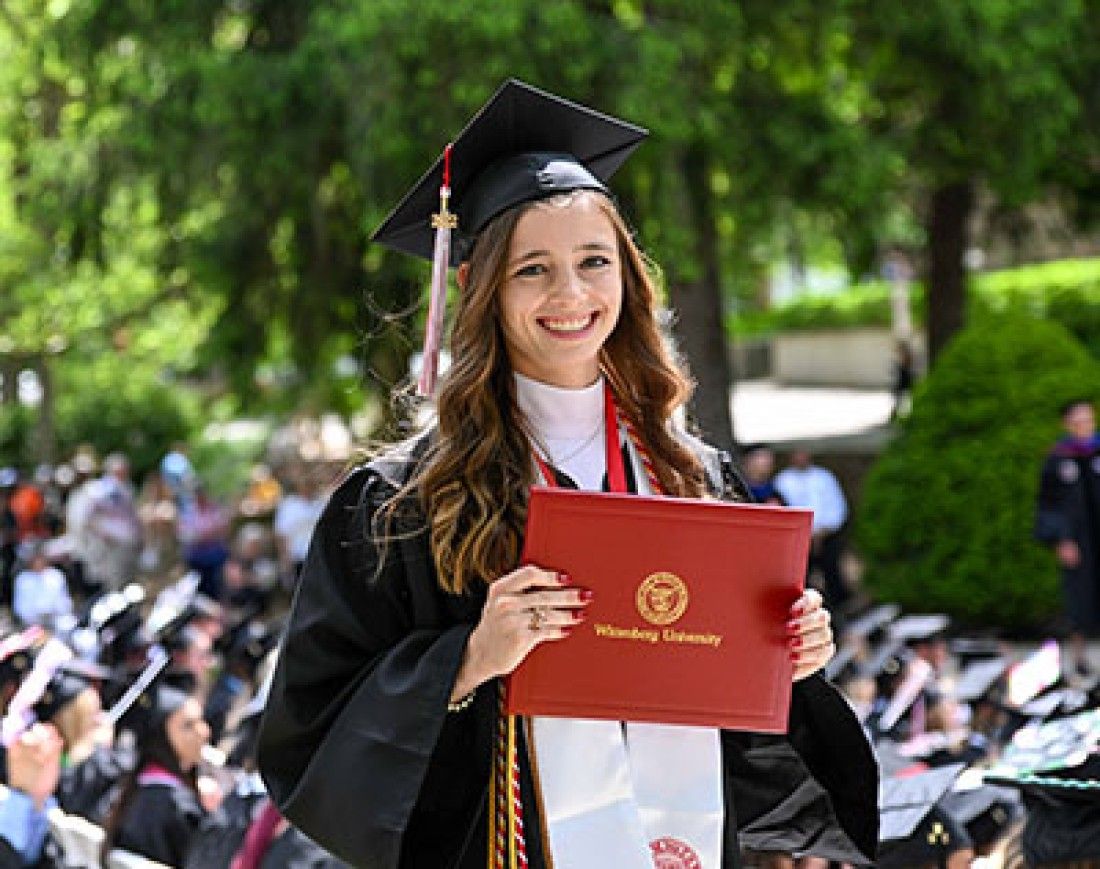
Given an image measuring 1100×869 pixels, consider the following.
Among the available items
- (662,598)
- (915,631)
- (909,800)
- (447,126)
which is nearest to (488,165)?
(662,598)

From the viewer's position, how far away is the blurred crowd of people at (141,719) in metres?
5.48

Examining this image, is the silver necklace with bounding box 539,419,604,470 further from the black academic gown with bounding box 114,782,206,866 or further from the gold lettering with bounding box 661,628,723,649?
the black academic gown with bounding box 114,782,206,866

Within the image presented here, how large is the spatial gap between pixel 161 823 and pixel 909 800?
2.24m

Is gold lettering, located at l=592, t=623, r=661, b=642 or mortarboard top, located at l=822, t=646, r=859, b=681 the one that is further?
mortarboard top, located at l=822, t=646, r=859, b=681

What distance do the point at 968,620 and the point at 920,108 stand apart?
4864 millimetres

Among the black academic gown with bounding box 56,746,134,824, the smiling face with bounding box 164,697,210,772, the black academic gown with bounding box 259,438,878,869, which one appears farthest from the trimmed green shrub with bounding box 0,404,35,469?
the black academic gown with bounding box 259,438,878,869

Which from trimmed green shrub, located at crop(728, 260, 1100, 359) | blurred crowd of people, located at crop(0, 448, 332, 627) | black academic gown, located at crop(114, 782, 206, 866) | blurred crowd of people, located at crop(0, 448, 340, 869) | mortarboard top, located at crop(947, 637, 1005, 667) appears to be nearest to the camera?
blurred crowd of people, located at crop(0, 448, 340, 869)

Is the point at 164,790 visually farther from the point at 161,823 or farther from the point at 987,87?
the point at 987,87

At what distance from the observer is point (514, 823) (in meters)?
2.79

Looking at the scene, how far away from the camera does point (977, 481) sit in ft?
44.5

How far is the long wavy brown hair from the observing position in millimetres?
2764

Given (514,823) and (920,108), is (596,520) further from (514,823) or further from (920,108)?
(920,108)

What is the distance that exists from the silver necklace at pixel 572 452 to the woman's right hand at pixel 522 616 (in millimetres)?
324

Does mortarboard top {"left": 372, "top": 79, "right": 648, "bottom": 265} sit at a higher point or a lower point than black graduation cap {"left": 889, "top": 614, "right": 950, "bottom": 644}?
higher
